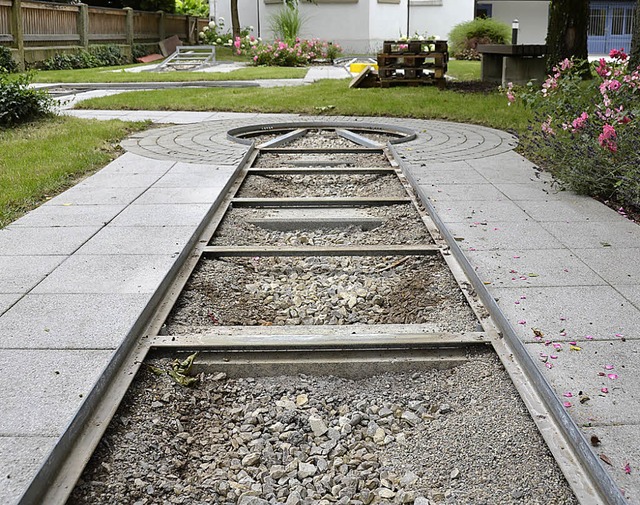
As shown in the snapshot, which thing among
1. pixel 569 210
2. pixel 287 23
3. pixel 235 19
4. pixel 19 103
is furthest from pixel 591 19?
pixel 569 210

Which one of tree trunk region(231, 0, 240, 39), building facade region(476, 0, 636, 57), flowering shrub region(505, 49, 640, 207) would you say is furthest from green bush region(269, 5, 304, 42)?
flowering shrub region(505, 49, 640, 207)

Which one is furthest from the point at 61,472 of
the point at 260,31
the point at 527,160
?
the point at 260,31

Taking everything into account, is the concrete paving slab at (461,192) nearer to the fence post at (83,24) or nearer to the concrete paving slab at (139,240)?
the concrete paving slab at (139,240)

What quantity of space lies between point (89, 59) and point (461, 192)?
19.9m

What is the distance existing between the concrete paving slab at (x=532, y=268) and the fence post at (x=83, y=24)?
72.4ft

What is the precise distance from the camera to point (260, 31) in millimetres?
27031

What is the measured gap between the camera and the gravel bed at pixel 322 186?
243 inches

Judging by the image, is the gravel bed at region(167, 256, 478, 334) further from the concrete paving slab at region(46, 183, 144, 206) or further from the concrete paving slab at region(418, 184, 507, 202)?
the concrete paving slab at region(46, 183, 144, 206)

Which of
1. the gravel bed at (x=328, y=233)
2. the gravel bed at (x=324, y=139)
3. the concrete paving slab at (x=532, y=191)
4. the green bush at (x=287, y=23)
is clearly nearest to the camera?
the gravel bed at (x=328, y=233)

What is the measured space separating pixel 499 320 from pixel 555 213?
2.05 metres

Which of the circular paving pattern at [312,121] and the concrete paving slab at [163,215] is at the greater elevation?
the circular paving pattern at [312,121]

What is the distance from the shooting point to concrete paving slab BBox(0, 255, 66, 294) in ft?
12.3

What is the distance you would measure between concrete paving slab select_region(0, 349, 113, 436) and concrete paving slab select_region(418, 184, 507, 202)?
3257 mm

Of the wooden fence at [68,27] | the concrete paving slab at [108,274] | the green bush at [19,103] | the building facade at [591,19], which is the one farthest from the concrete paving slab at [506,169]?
the building facade at [591,19]
